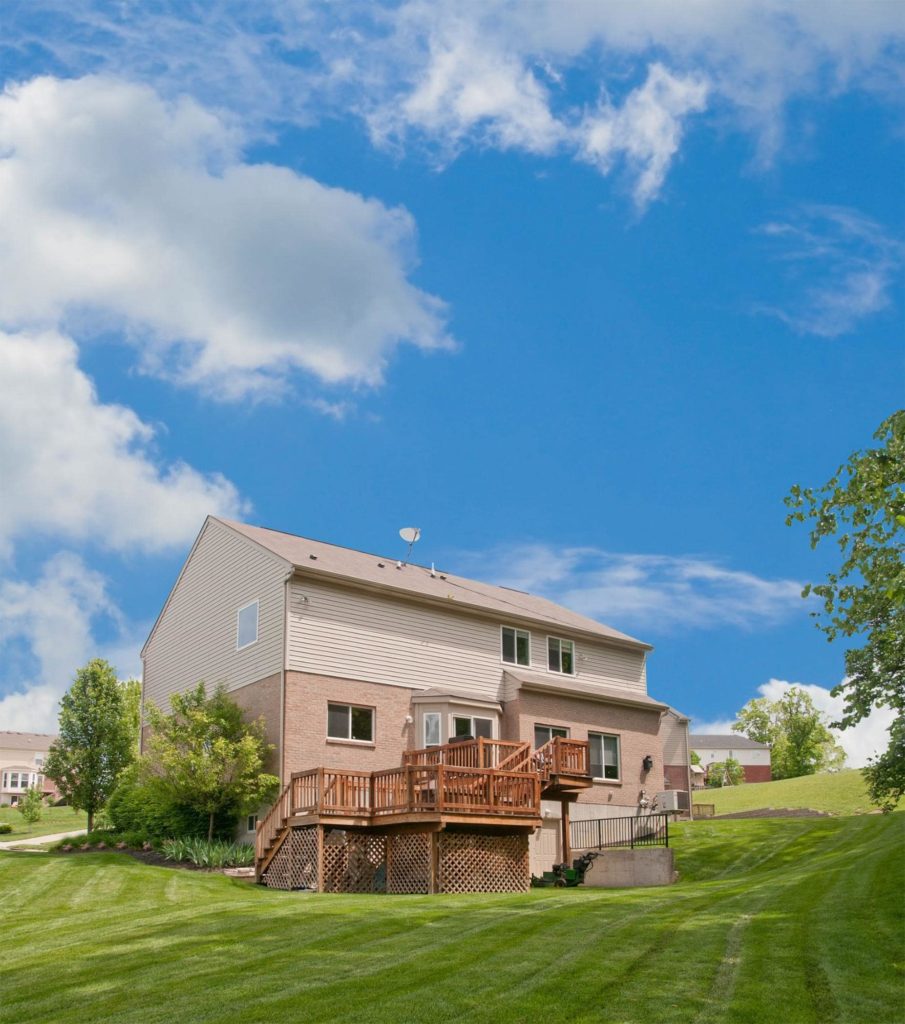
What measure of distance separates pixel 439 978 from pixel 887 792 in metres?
16.5

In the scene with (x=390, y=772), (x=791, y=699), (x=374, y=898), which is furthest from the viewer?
(x=791, y=699)

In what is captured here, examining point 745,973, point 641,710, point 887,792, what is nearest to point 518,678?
point 641,710

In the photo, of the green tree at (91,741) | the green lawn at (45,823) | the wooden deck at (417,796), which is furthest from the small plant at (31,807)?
the wooden deck at (417,796)

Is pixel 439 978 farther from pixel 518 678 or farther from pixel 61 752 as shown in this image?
pixel 61 752

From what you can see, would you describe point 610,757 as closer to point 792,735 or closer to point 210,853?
point 210,853

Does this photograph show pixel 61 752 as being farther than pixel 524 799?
Yes

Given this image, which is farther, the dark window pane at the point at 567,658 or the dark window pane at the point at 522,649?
the dark window pane at the point at 567,658

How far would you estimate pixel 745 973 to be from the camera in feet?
35.0

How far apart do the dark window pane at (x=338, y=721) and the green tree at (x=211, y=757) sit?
174 centimetres

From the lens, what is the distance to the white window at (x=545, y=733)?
3234 cm

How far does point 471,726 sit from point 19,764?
252ft

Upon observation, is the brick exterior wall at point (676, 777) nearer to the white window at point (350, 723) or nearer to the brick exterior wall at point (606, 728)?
the brick exterior wall at point (606, 728)

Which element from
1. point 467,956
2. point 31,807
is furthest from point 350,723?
point 31,807

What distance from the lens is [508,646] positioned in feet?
111
